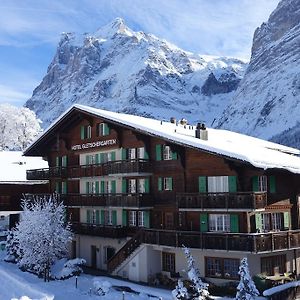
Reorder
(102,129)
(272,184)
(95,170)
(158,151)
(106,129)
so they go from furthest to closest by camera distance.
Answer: (102,129) < (106,129) < (95,170) < (158,151) < (272,184)

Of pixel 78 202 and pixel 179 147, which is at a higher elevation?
pixel 179 147

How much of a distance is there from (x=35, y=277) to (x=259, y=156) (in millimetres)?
17672

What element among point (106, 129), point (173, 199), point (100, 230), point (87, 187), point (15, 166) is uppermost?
point (106, 129)

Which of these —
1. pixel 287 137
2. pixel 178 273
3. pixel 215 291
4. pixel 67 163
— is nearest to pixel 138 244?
pixel 178 273

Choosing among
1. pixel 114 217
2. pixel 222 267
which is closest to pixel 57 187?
pixel 114 217

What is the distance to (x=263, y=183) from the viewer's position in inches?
1257

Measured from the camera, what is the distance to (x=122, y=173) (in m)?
36.4

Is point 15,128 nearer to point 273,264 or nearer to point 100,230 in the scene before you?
point 100,230

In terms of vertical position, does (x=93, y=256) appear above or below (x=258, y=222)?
below

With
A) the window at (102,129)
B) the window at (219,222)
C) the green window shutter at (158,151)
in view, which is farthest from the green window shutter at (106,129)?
the window at (219,222)

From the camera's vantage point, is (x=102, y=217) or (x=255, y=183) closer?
(x=255, y=183)

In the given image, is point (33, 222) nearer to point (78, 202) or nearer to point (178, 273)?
point (78, 202)

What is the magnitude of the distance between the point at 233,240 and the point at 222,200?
2483 mm

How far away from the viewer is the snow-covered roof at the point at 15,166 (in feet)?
171
